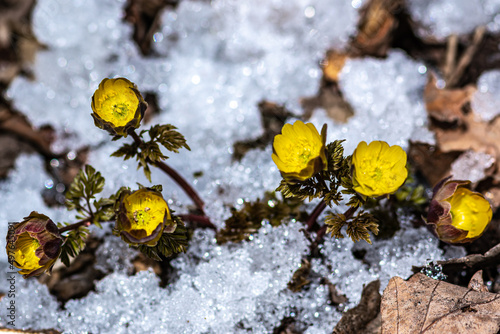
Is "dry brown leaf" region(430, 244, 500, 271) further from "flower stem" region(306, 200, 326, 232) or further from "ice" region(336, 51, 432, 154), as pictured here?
"ice" region(336, 51, 432, 154)

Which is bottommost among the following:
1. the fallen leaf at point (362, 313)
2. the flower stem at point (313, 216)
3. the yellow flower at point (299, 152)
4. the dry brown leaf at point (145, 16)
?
the fallen leaf at point (362, 313)

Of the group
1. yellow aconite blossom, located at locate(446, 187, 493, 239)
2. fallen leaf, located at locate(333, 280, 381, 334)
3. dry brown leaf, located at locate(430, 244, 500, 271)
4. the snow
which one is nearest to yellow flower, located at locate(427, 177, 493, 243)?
yellow aconite blossom, located at locate(446, 187, 493, 239)

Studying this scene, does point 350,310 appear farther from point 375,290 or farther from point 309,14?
point 309,14

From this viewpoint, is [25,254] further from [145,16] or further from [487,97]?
[487,97]

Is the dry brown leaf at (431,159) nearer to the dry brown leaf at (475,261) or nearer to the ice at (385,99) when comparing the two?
the ice at (385,99)

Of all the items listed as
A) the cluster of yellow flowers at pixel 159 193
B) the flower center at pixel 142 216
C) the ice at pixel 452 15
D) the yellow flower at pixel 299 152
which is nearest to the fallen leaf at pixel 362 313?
the cluster of yellow flowers at pixel 159 193

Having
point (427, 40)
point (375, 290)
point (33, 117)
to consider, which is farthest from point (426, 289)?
point (33, 117)

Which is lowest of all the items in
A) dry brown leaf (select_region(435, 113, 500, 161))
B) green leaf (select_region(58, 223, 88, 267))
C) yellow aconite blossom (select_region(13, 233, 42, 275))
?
dry brown leaf (select_region(435, 113, 500, 161))

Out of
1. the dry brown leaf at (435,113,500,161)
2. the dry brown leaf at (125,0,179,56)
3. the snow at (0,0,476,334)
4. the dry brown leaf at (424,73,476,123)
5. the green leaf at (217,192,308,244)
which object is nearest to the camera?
the snow at (0,0,476,334)
